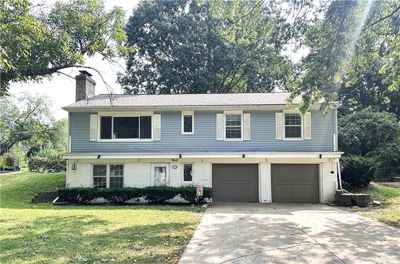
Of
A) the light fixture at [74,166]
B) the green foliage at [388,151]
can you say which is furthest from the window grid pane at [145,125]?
the green foliage at [388,151]

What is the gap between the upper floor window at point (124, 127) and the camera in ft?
60.5

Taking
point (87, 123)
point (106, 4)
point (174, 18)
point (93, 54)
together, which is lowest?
point (87, 123)

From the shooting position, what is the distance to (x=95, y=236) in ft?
27.5

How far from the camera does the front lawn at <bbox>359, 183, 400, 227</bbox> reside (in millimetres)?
11504

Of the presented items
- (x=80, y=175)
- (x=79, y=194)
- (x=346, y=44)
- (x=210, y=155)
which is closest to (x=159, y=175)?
(x=210, y=155)

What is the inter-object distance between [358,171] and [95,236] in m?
14.9

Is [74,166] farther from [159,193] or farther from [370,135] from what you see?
[370,135]

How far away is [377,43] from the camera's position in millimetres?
13609

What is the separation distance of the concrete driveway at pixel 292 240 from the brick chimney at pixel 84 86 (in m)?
11.5

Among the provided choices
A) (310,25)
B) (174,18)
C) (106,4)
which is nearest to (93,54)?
(106,4)

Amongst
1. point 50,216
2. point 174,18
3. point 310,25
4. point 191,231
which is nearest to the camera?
point 191,231

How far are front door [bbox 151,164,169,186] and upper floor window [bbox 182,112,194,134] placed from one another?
6.82 ft

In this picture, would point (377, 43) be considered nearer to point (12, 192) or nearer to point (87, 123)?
point (87, 123)

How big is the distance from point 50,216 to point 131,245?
5.62 metres
